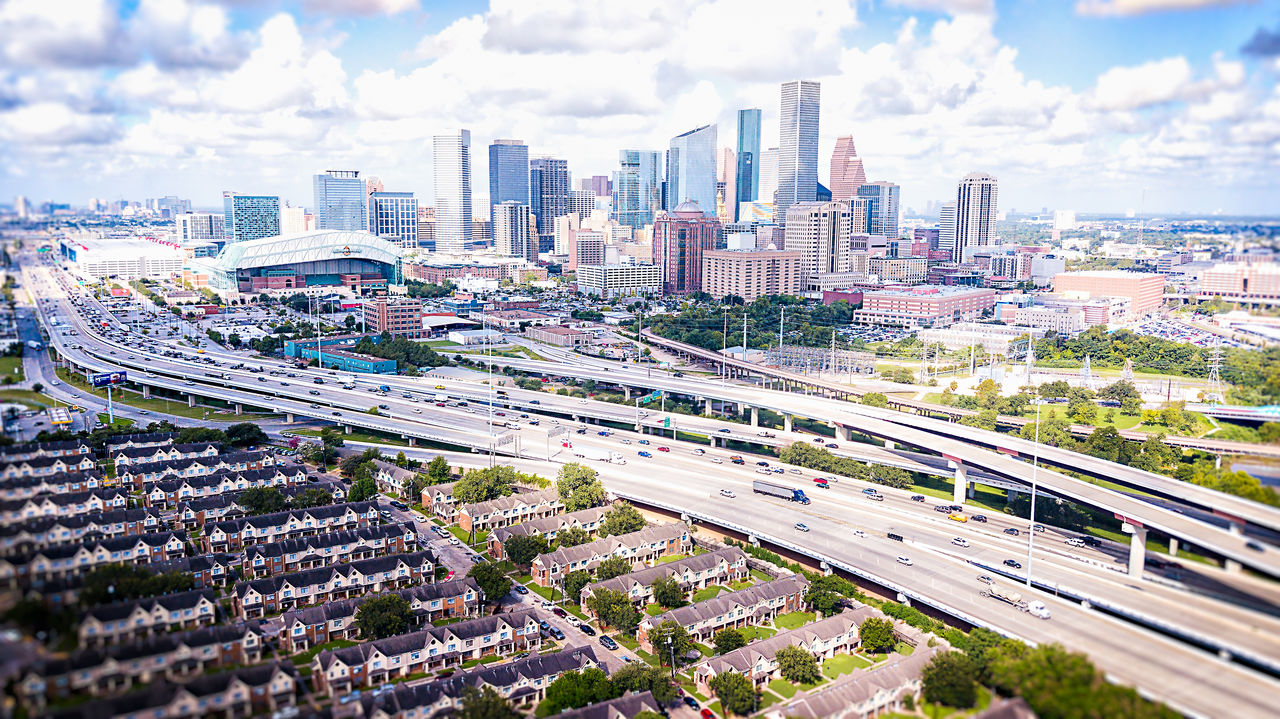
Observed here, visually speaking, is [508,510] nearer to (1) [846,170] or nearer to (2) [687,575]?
A: (2) [687,575]

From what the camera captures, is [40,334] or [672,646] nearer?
[672,646]

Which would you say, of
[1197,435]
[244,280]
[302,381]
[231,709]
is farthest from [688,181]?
[231,709]

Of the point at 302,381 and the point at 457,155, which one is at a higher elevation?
the point at 457,155

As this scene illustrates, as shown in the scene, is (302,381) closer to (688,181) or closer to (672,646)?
(672,646)

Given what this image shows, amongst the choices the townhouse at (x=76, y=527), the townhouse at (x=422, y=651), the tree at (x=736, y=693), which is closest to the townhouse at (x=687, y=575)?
the townhouse at (x=422, y=651)

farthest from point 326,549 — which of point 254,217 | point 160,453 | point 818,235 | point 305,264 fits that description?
point 254,217

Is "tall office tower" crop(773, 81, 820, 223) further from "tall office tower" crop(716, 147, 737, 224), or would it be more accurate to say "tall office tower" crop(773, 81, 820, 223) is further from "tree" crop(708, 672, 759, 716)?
"tree" crop(708, 672, 759, 716)

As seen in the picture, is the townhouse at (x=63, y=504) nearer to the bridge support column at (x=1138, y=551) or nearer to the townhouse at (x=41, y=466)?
the townhouse at (x=41, y=466)
